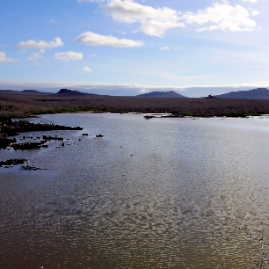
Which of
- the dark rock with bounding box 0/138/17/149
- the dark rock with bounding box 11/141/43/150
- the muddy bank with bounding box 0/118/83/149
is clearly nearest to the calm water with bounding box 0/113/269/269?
the dark rock with bounding box 11/141/43/150

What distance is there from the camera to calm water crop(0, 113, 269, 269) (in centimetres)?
757

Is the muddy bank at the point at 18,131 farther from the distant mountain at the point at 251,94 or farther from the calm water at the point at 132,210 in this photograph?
the distant mountain at the point at 251,94

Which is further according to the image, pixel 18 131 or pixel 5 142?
pixel 18 131

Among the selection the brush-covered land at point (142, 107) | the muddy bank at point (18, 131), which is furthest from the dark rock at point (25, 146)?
the brush-covered land at point (142, 107)

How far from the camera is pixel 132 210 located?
1021 centimetres

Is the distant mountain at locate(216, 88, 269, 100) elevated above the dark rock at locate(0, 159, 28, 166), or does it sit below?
above

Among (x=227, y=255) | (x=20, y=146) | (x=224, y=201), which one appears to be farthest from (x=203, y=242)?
(x=20, y=146)

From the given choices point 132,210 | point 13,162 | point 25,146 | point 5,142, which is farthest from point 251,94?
point 132,210

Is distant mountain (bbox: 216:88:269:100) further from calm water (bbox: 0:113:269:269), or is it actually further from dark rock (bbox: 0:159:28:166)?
dark rock (bbox: 0:159:28:166)

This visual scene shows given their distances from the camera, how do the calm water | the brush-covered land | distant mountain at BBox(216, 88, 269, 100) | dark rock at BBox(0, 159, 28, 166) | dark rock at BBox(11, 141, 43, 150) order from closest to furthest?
1. the calm water
2. dark rock at BBox(0, 159, 28, 166)
3. dark rock at BBox(11, 141, 43, 150)
4. the brush-covered land
5. distant mountain at BBox(216, 88, 269, 100)

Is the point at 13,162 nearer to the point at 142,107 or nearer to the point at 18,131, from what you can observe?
the point at 18,131

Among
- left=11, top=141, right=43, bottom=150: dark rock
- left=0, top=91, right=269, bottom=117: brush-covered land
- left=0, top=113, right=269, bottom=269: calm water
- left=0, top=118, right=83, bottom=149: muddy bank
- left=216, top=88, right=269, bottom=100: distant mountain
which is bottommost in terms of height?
left=0, top=113, right=269, bottom=269: calm water

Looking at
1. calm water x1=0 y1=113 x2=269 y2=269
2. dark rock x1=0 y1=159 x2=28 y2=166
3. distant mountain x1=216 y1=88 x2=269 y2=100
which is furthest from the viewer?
distant mountain x1=216 y1=88 x2=269 y2=100

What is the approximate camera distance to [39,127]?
105 ft
